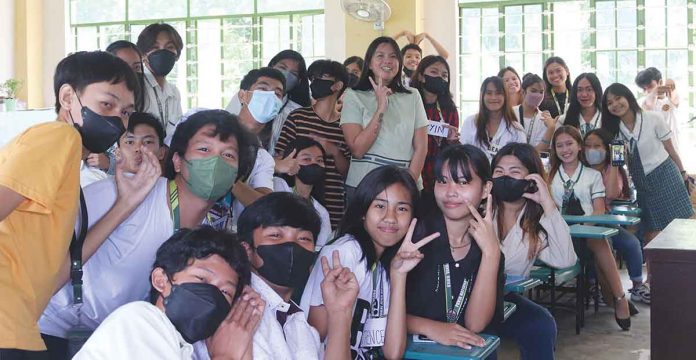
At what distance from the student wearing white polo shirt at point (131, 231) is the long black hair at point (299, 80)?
1842 millimetres

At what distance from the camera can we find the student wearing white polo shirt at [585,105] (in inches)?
211

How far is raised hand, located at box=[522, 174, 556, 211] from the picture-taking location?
3.25m

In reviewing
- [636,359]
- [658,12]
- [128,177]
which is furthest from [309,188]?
[658,12]

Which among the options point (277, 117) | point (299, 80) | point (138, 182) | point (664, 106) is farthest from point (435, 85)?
point (664, 106)

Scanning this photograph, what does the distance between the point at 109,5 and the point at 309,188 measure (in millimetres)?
8556

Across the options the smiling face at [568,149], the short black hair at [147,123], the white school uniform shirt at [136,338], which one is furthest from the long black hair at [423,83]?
the white school uniform shirt at [136,338]

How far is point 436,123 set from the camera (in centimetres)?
413

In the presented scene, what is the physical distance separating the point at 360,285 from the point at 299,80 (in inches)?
74.9

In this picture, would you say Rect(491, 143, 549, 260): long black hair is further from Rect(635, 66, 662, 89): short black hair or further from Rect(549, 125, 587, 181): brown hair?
Rect(635, 66, 662, 89): short black hair

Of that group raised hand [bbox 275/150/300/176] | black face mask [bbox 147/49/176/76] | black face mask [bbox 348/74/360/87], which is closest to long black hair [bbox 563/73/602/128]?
black face mask [bbox 348/74/360/87]

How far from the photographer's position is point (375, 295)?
2289 millimetres

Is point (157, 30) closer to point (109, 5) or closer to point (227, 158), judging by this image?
point (227, 158)

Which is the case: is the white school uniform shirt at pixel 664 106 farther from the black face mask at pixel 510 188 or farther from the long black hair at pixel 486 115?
the black face mask at pixel 510 188

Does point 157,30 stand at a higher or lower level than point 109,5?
lower
